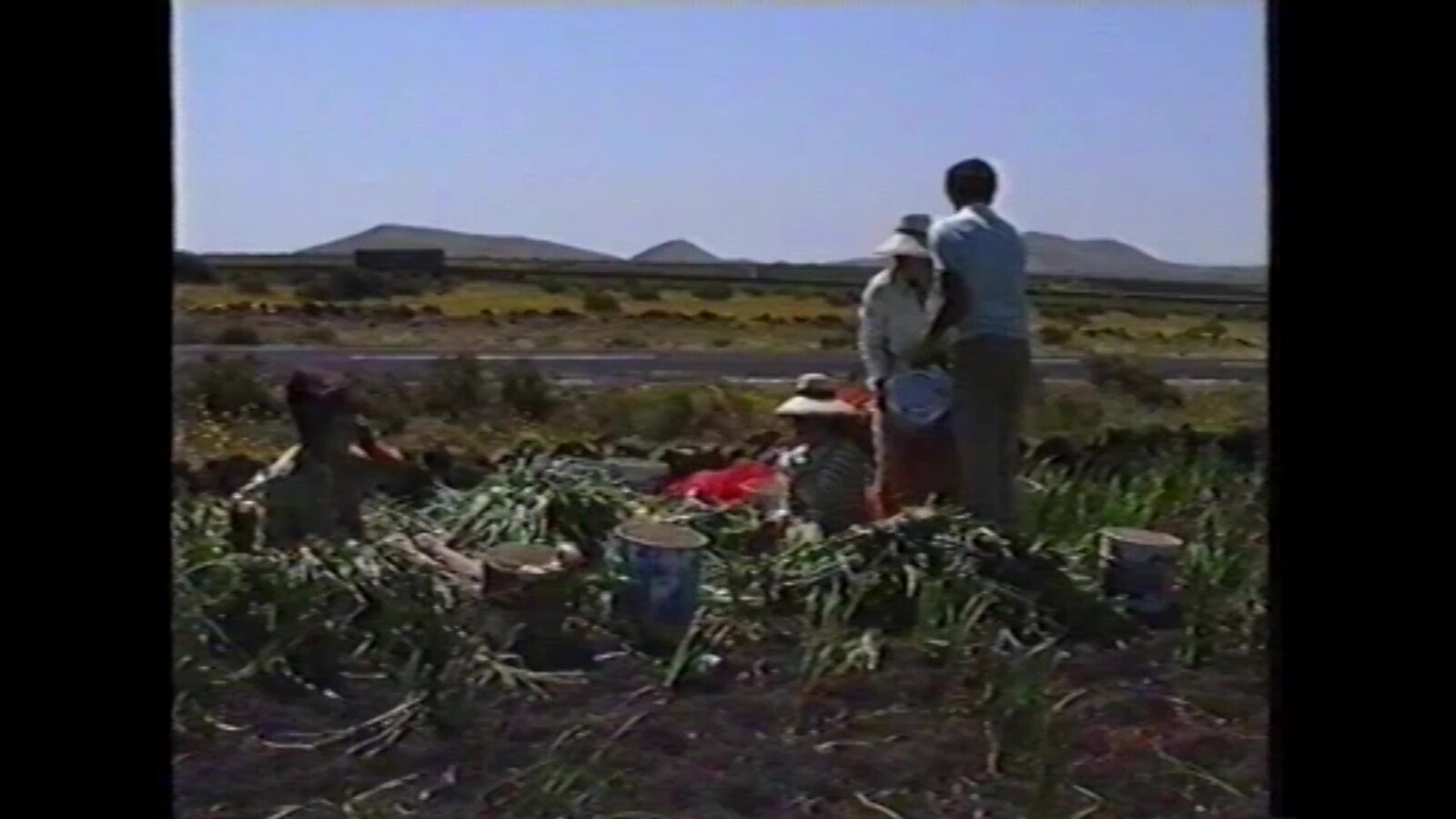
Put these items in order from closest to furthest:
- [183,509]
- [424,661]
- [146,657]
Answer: [146,657] < [183,509] < [424,661]

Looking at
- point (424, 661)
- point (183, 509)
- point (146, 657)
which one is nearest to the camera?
point (146, 657)

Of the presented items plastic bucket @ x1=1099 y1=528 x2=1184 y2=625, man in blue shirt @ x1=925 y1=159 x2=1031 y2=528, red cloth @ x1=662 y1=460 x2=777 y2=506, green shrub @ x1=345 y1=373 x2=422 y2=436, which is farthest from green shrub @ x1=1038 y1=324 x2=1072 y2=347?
green shrub @ x1=345 y1=373 x2=422 y2=436

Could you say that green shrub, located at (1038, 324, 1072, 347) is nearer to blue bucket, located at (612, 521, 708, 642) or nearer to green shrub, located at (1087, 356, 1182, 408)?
green shrub, located at (1087, 356, 1182, 408)

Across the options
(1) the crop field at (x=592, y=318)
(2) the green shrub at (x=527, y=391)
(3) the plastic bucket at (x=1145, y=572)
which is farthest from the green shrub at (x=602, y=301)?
(3) the plastic bucket at (x=1145, y=572)

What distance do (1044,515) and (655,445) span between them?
0.49 meters

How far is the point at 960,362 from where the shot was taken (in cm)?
239

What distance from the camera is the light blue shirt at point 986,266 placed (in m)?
2.21

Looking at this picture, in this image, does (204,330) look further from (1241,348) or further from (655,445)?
(1241,348)

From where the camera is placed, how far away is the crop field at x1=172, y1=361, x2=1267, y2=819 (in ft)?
7.26

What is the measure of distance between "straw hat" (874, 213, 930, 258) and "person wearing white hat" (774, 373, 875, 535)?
177mm

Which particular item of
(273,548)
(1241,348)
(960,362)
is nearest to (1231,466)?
(1241,348)

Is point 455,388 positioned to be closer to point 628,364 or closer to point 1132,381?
point 628,364

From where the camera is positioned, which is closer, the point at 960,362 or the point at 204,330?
the point at 204,330

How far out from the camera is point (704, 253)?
2195 mm
